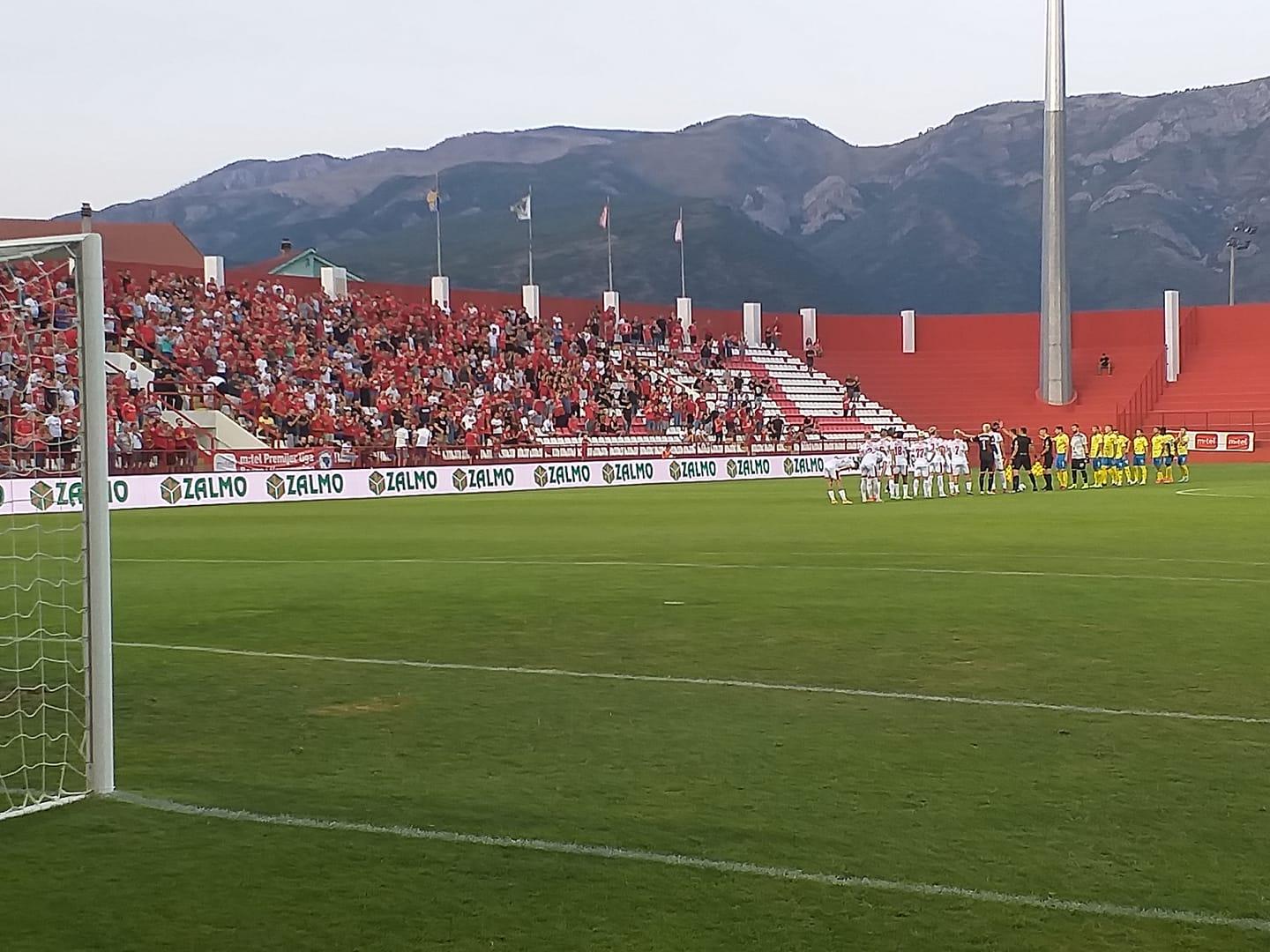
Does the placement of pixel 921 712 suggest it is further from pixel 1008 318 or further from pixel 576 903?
pixel 1008 318

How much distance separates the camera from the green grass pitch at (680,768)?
503 cm


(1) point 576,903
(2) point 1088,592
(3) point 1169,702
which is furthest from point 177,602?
(1) point 576,903

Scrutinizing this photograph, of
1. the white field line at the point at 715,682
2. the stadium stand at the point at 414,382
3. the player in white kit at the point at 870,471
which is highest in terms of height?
the stadium stand at the point at 414,382

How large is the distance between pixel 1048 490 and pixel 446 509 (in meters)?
14.7

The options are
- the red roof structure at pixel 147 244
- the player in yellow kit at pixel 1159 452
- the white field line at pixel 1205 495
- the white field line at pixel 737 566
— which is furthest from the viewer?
the red roof structure at pixel 147 244

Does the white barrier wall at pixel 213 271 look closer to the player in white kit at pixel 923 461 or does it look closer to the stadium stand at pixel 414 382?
the stadium stand at pixel 414 382

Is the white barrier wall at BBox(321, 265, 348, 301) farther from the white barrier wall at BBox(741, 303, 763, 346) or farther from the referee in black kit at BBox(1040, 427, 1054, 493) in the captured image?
the referee in black kit at BBox(1040, 427, 1054, 493)

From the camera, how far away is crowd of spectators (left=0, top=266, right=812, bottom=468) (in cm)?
4103

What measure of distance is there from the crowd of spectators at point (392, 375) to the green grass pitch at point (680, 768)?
74.8ft

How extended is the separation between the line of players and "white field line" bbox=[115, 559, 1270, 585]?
46.5 feet

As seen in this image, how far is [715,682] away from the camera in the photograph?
957cm

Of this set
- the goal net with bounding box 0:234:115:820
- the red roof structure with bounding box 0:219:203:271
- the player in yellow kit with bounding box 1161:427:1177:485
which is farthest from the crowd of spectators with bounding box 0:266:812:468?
the red roof structure with bounding box 0:219:203:271

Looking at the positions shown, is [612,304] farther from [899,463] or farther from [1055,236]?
[899,463]

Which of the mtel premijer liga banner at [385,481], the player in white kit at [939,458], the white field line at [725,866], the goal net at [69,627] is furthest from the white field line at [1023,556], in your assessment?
the player in white kit at [939,458]
